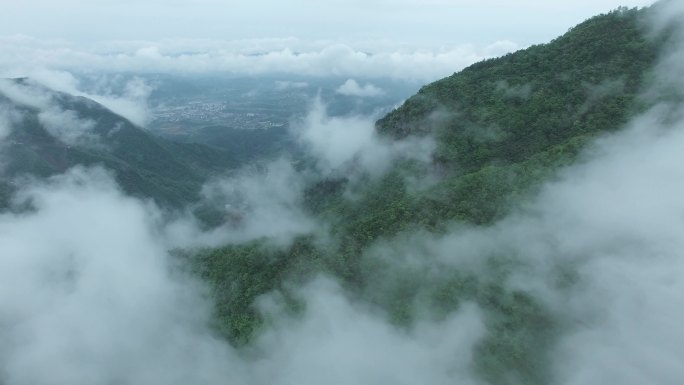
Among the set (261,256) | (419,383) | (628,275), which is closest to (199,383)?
(261,256)

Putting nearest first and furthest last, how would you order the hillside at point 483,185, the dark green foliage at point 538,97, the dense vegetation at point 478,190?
1. the hillside at point 483,185
2. the dense vegetation at point 478,190
3. the dark green foliage at point 538,97

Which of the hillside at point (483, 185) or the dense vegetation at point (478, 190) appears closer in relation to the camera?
the hillside at point (483, 185)

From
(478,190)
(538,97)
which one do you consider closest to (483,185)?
(478,190)

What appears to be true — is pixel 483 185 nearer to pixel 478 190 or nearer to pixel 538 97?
pixel 478 190

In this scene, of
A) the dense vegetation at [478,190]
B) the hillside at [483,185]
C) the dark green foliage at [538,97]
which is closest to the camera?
the hillside at [483,185]

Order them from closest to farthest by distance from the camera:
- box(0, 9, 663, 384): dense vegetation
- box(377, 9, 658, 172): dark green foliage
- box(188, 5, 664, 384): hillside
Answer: box(188, 5, 664, 384): hillside → box(0, 9, 663, 384): dense vegetation → box(377, 9, 658, 172): dark green foliage

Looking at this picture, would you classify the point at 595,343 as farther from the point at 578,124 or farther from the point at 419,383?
the point at 578,124

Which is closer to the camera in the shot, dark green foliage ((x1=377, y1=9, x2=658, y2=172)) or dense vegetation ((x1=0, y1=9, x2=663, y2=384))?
dense vegetation ((x1=0, y1=9, x2=663, y2=384))

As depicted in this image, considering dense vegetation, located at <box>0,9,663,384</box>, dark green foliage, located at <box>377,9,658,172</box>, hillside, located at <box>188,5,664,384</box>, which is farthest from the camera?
dark green foliage, located at <box>377,9,658,172</box>
